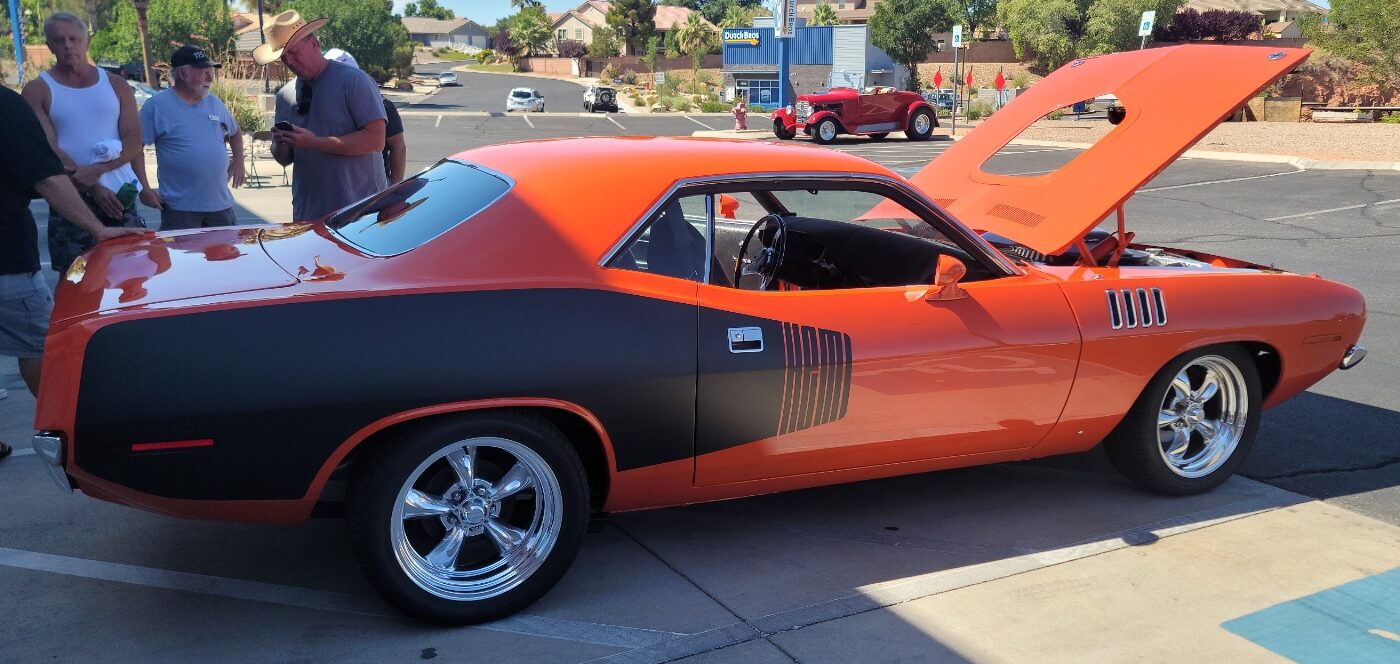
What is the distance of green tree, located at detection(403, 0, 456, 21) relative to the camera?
180 m

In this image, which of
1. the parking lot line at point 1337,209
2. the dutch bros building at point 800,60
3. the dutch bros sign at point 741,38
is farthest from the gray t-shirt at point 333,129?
the dutch bros sign at point 741,38

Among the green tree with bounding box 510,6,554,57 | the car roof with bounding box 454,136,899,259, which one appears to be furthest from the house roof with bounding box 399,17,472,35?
the car roof with bounding box 454,136,899,259

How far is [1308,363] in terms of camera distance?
14.9 feet

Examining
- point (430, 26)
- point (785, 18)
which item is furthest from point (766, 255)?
point (430, 26)

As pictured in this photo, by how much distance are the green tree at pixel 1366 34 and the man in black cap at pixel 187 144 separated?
118ft

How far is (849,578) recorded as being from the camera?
12.1 feet

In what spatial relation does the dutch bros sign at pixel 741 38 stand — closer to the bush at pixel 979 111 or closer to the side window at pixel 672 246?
the bush at pixel 979 111

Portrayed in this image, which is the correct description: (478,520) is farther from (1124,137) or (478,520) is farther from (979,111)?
(979,111)

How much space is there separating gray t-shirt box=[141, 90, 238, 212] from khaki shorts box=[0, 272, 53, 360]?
129 centimetres

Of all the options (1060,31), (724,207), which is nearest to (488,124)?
(724,207)

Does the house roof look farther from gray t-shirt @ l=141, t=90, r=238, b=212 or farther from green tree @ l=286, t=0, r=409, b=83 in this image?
gray t-shirt @ l=141, t=90, r=238, b=212

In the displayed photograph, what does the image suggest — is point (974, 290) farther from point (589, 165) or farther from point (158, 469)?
point (158, 469)

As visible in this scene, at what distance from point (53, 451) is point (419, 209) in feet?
4.44

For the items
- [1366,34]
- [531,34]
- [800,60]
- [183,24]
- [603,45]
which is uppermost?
[531,34]
